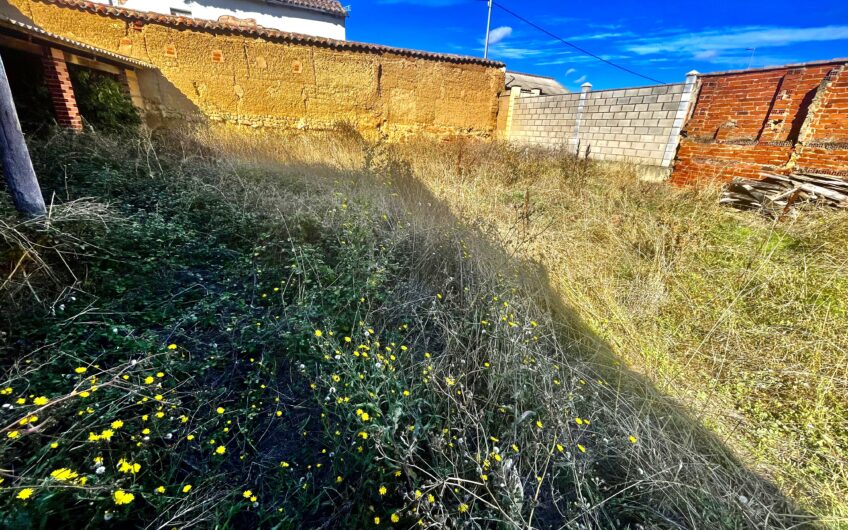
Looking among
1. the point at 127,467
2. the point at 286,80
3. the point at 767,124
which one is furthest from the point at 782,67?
the point at 286,80

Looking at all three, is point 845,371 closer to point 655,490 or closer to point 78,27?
point 655,490

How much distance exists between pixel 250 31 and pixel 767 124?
10004mm

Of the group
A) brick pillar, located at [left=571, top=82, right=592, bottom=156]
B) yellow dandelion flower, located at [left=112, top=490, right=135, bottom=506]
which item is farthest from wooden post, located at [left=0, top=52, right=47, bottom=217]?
brick pillar, located at [left=571, top=82, right=592, bottom=156]

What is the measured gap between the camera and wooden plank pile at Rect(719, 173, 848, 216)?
14.0 ft

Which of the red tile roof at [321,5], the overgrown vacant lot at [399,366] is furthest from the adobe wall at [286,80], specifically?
the red tile roof at [321,5]

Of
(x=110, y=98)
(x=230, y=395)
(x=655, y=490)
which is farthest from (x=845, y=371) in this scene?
(x=110, y=98)

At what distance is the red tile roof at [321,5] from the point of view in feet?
43.0

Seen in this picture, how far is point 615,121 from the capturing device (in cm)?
698

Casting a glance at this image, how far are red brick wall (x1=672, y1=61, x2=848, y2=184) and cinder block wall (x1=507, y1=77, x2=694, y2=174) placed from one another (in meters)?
0.30

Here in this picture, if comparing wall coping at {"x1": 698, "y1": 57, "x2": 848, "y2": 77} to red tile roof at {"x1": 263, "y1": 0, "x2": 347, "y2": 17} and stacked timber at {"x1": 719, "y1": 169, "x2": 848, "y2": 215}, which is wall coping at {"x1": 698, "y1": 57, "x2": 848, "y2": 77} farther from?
red tile roof at {"x1": 263, "y1": 0, "x2": 347, "y2": 17}

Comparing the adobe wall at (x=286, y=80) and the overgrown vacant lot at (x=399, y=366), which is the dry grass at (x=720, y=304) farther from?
the adobe wall at (x=286, y=80)

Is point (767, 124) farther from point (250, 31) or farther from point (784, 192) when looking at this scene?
point (250, 31)

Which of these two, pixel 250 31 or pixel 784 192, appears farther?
pixel 250 31

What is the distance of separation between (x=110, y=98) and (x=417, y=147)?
5.65 meters
